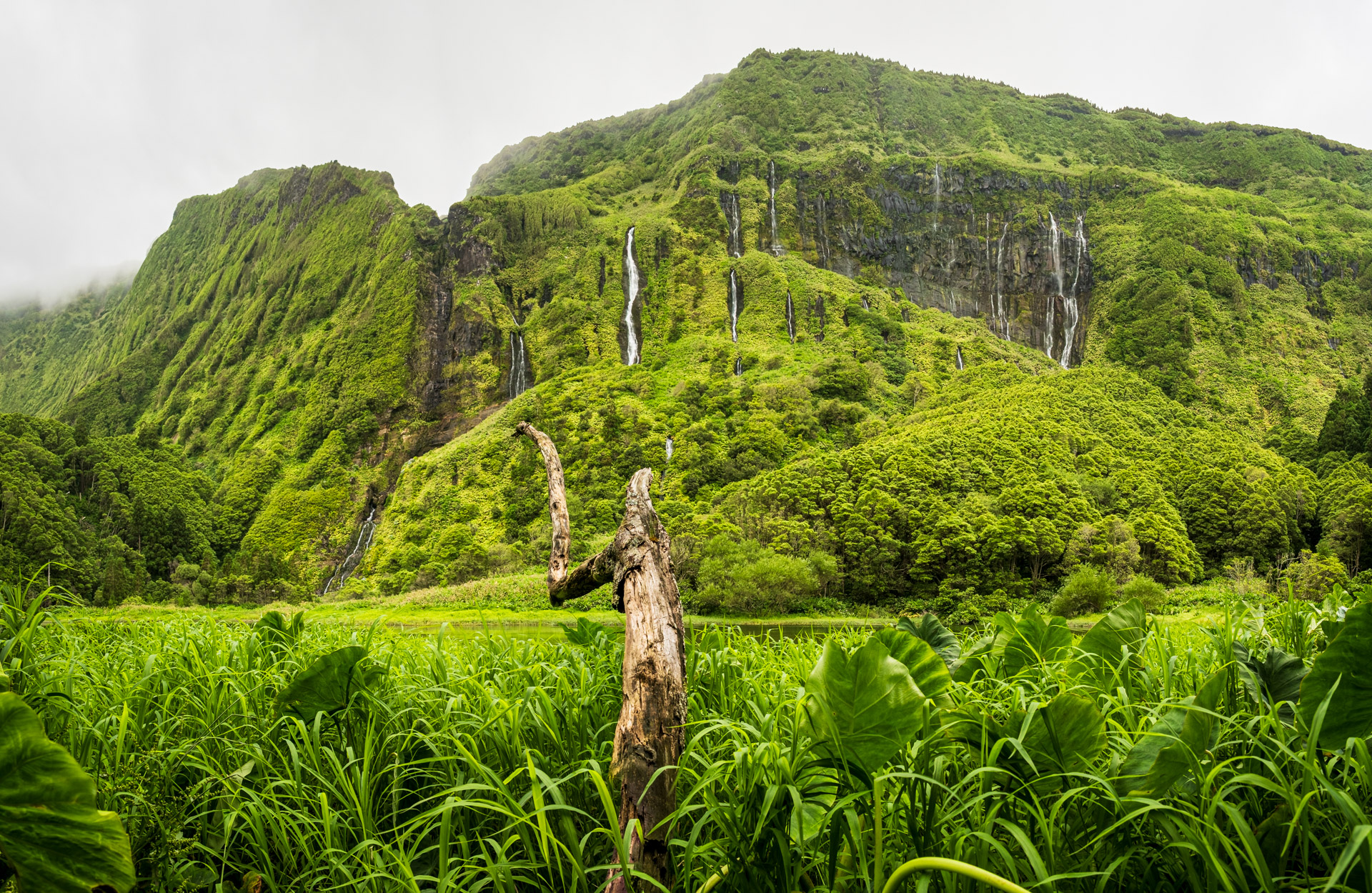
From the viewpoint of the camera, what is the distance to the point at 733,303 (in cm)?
8200

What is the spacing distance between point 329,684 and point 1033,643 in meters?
3.11

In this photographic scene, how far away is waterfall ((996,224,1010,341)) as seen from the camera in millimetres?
89125

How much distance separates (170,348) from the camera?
396 ft

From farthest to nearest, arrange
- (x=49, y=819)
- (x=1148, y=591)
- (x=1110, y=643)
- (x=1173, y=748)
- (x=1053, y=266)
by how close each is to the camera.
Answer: (x=1053, y=266) → (x=1148, y=591) → (x=1110, y=643) → (x=1173, y=748) → (x=49, y=819)

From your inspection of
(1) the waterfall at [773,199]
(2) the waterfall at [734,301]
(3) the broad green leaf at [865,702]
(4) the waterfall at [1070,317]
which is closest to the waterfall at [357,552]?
(2) the waterfall at [734,301]

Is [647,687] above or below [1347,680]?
below

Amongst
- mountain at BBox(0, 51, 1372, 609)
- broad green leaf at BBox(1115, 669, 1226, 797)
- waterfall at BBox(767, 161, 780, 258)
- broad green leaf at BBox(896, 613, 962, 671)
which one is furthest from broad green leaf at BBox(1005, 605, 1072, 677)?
waterfall at BBox(767, 161, 780, 258)

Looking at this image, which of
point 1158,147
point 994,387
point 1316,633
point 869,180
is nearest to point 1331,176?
point 1158,147

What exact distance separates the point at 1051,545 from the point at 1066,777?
37083 mm

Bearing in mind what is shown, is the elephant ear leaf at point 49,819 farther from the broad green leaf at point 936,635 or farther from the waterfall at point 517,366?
the waterfall at point 517,366

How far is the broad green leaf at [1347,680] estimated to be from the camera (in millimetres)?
1299

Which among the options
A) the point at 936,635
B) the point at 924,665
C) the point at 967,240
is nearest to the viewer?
the point at 924,665

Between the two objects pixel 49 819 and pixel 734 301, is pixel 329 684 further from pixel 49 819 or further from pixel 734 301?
pixel 734 301

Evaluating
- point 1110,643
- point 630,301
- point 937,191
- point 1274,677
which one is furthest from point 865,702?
point 937,191
